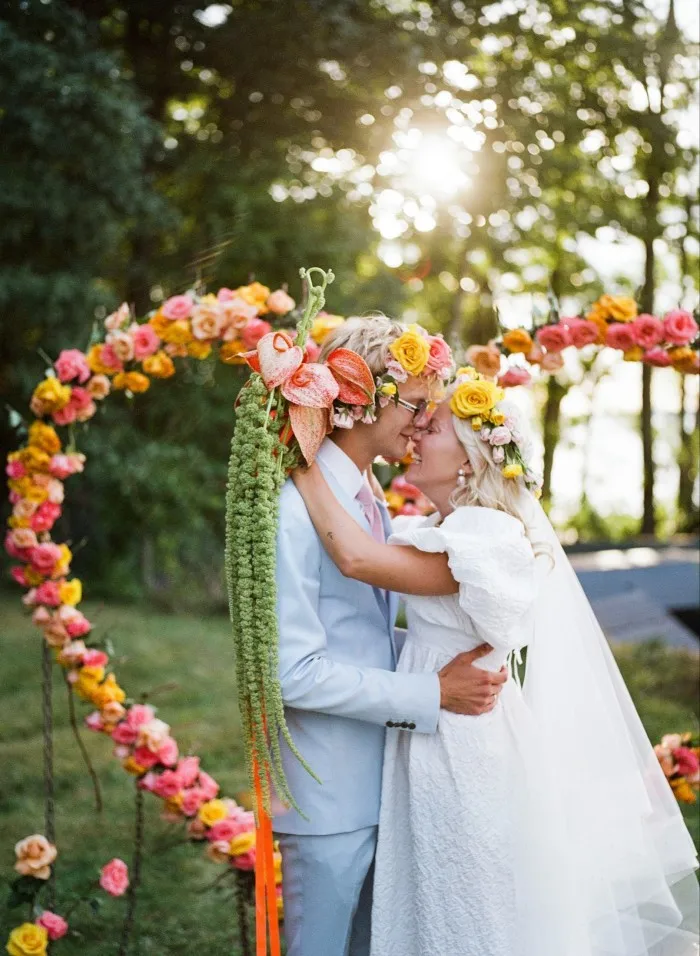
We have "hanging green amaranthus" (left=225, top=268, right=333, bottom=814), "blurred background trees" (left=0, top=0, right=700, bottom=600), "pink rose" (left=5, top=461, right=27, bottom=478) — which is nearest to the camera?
"hanging green amaranthus" (left=225, top=268, right=333, bottom=814)

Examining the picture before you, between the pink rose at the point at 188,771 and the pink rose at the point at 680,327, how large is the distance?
243 cm

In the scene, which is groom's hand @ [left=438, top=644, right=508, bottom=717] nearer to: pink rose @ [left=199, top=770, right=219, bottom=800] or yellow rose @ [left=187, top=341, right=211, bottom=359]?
pink rose @ [left=199, top=770, right=219, bottom=800]

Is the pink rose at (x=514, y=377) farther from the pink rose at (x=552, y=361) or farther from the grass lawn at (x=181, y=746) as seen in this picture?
the grass lawn at (x=181, y=746)

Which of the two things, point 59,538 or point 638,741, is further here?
point 59,538

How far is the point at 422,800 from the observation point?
9.02ft

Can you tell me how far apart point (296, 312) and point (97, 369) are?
0.83 metres

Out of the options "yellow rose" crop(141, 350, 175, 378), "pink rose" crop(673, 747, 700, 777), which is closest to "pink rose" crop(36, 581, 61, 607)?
"yellow rose" crop(141, 350, 175, 378)

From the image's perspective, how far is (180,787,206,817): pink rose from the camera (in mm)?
3953

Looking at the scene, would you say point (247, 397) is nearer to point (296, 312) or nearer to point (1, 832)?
point (296, 312)

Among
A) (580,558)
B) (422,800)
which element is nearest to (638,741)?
(422,800)

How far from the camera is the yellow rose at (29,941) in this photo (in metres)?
3.64

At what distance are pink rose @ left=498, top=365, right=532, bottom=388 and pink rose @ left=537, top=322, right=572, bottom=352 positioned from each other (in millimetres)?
146

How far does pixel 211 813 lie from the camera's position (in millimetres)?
3928

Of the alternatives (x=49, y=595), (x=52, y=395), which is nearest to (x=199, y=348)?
(x=52, y=395)
